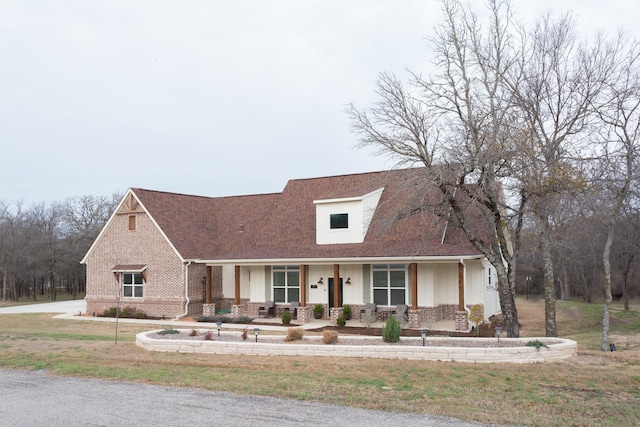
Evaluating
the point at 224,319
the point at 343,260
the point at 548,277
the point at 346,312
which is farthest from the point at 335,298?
the point at 548,277

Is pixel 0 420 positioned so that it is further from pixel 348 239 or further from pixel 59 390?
pixel 348 239

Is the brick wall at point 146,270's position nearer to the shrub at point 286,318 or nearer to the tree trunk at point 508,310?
the shrub at point 286,318

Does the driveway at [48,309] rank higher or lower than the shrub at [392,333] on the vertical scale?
lower

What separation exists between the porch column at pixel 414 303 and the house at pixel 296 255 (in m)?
0.05

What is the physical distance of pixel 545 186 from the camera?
51.2 ft

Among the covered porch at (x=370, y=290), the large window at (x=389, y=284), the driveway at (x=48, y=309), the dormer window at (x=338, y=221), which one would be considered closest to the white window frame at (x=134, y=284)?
the covered porch at (x=370, y=290)

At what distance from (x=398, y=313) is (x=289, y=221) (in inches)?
327

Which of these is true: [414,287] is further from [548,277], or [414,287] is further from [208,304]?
[208,304]

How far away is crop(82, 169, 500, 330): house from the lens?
2175 centimetres

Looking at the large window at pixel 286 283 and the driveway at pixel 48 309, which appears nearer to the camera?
the large window at pixel 286 283

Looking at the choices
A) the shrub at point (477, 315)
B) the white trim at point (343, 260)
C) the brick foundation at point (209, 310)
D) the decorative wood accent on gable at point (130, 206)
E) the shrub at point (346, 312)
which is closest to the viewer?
the shrub at point (477, 315)

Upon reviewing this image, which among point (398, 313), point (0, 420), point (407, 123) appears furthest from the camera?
point (398, 313)

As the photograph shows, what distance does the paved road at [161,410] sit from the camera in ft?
26.8

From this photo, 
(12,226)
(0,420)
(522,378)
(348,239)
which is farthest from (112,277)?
(12,226)
